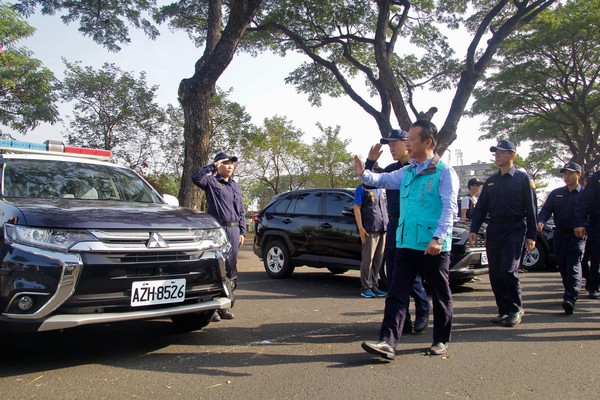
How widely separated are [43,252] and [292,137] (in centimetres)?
3017

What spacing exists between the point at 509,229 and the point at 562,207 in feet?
5.71

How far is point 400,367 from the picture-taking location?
3635 mm

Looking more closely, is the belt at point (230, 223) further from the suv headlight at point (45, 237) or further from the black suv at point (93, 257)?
the suv headlight at point (45, 237)

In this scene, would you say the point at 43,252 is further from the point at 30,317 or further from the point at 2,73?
the point at 2,73

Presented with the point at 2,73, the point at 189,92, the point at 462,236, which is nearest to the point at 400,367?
the point at 462,236

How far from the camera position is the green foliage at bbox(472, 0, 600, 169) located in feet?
65.2

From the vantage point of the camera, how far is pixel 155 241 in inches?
146

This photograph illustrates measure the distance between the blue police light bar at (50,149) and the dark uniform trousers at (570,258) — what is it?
5634mm

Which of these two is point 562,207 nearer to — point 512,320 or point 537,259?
point 512,320

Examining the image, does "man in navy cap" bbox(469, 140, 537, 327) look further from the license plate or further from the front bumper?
the front bumper

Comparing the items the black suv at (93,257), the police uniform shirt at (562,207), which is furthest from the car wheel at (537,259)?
the black suv at (93,257)

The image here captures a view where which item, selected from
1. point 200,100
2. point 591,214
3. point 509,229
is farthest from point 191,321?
point 200,100

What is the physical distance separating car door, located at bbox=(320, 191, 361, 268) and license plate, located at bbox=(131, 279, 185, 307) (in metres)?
3.83

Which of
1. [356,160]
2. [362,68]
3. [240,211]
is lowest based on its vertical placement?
[240,211]
